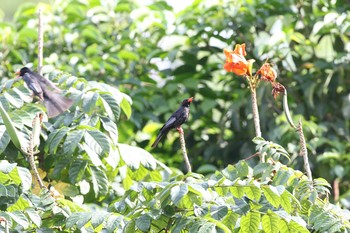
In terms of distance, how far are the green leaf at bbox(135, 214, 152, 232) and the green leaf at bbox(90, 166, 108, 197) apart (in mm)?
828

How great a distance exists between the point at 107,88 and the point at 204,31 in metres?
2.10

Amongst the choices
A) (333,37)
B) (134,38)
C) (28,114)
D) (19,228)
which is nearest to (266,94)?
(333,37)

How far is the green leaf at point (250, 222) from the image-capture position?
293 cm

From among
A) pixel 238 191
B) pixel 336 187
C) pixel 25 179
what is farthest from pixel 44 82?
pixel 336 187

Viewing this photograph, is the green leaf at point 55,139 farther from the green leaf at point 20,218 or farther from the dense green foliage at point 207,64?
the dense green foliage at point 207,64

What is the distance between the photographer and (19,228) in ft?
9.99

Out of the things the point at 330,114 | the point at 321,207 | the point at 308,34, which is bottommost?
the point at 330,114

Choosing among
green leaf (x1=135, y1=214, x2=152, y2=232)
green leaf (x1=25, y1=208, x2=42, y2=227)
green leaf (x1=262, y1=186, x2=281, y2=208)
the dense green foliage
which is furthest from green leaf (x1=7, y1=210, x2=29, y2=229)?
the dense green foliage

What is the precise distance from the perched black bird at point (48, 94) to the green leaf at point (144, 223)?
0.79 metres

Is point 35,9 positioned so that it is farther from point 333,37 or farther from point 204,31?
point 333,37

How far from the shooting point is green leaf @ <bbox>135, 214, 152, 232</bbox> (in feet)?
9.44

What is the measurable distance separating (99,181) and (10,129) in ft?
2.08

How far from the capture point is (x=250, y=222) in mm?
2941

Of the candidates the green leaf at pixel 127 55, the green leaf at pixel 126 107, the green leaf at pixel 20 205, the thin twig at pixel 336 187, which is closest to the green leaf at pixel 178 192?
the green leaf at pixel 20 205
